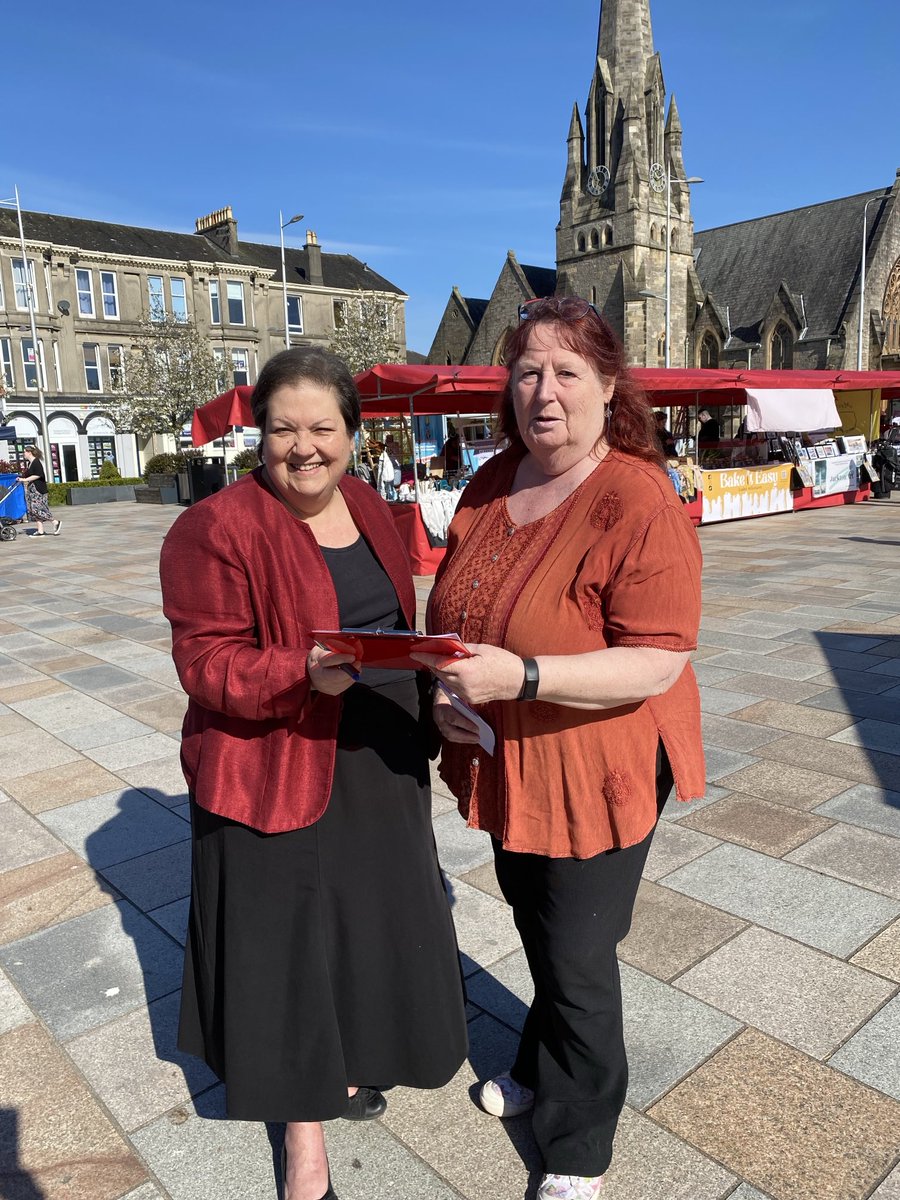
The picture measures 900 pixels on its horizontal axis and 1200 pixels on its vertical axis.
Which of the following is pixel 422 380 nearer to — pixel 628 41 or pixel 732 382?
pixel 732 382

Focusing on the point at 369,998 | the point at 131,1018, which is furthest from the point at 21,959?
the point at 369,998

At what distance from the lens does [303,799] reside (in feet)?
6.14

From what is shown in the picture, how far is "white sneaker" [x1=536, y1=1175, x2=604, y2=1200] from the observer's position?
194cm

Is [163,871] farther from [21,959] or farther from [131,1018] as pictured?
[131,1018]

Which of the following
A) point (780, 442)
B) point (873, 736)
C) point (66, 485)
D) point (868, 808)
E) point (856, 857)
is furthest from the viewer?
point (66, 485)

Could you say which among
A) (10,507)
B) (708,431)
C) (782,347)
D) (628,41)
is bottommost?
(10,507)

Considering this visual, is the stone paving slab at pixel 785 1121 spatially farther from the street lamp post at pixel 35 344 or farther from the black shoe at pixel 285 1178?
the street lamp post at pixel 35 344

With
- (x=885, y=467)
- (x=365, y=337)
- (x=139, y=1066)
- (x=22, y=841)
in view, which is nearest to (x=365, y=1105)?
(x=139, y=1066)

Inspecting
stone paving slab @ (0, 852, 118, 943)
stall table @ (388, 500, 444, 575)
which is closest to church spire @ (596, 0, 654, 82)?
stall table @ (388, 500, 444, 575)

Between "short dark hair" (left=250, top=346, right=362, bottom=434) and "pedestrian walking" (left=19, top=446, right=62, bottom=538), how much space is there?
17.9 m

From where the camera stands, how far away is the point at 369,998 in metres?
2.04

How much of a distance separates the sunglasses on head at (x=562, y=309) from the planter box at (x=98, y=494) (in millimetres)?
30318

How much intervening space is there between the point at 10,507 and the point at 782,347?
3989cm

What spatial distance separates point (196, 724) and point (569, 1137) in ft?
4.14
